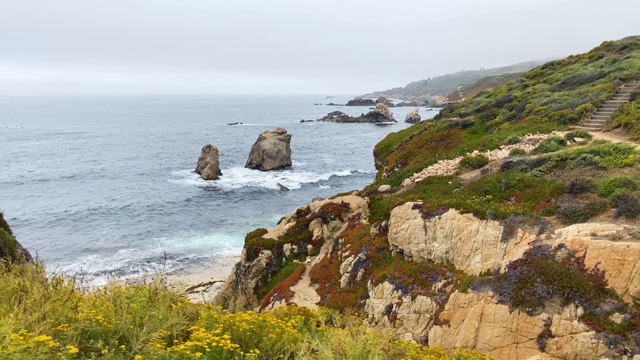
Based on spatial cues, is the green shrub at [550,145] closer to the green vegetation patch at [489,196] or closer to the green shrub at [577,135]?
the green shrub at [577,135]

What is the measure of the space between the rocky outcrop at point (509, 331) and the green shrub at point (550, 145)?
16.0m

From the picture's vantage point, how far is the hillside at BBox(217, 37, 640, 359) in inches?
541

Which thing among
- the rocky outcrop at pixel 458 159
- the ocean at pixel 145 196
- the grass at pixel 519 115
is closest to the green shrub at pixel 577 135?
the rocky outcrop at pixel 458 159

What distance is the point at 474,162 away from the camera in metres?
29.1

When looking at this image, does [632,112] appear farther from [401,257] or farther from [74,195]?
[74,195]

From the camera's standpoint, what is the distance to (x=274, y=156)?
84000 millimetres

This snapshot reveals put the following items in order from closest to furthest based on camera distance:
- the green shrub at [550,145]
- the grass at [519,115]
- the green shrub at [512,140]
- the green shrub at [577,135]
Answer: the green shrub at [550,145]
the green shrub at [577,135]
the green shrub at [512,140]
the grass at [519,115]

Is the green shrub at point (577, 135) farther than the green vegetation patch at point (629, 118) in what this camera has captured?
Yes

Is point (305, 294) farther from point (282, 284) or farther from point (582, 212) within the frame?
point (582, 212)

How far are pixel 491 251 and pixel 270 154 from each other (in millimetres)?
69360

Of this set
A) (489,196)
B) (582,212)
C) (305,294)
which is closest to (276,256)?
(305,294)

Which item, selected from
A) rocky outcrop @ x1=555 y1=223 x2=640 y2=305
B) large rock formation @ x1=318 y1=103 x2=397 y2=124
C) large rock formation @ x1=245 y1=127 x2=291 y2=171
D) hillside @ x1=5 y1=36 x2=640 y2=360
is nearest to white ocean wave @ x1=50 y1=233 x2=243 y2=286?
hillside @ x1=5 y1=36 x2=640 y2=360

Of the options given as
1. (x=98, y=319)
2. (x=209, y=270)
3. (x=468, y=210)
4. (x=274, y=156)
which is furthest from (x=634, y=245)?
(x=274, y=156)

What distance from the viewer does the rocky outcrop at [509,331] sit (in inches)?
514
